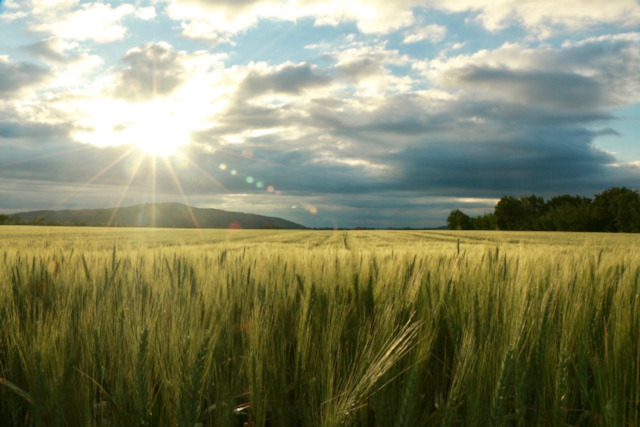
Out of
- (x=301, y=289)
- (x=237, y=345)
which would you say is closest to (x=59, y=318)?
(x=237, y=345)

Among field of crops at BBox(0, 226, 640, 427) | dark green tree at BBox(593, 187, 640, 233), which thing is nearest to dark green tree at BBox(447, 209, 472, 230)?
dark green tree at BBox(593, 187, 640, 233)

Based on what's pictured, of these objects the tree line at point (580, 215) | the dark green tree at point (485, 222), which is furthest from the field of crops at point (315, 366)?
the dark green tree at point (485, 222)

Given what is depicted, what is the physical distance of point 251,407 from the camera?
135cm

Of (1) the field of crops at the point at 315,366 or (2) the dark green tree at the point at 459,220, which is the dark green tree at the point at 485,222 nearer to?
(2) the dark green tree at the point at 459,220

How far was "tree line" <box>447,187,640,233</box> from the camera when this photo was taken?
Answer: 63531 mm

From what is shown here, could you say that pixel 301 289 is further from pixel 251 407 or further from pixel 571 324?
pixel 571 324

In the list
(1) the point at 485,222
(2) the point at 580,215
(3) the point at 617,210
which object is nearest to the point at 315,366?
(2) the point at 580,215

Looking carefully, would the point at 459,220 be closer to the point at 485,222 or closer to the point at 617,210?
the point at 485,222

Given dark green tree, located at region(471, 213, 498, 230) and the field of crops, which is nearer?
the field of crops

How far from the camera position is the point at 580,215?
214ft

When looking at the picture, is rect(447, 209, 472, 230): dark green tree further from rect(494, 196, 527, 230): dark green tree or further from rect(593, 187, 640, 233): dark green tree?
rect(593, 187, 640, 233): dark green tree

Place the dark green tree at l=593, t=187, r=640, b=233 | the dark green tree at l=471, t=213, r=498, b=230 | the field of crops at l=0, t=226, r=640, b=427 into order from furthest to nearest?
the dark green tree at l=471, t=213, r=498, b=230, the dark green tree at l=593, t=187, r=640, b=233, the field of crops at l=0, t=226, r=640, b=427

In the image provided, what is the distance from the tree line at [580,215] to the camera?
63.5 metres

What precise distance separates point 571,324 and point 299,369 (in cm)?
124
